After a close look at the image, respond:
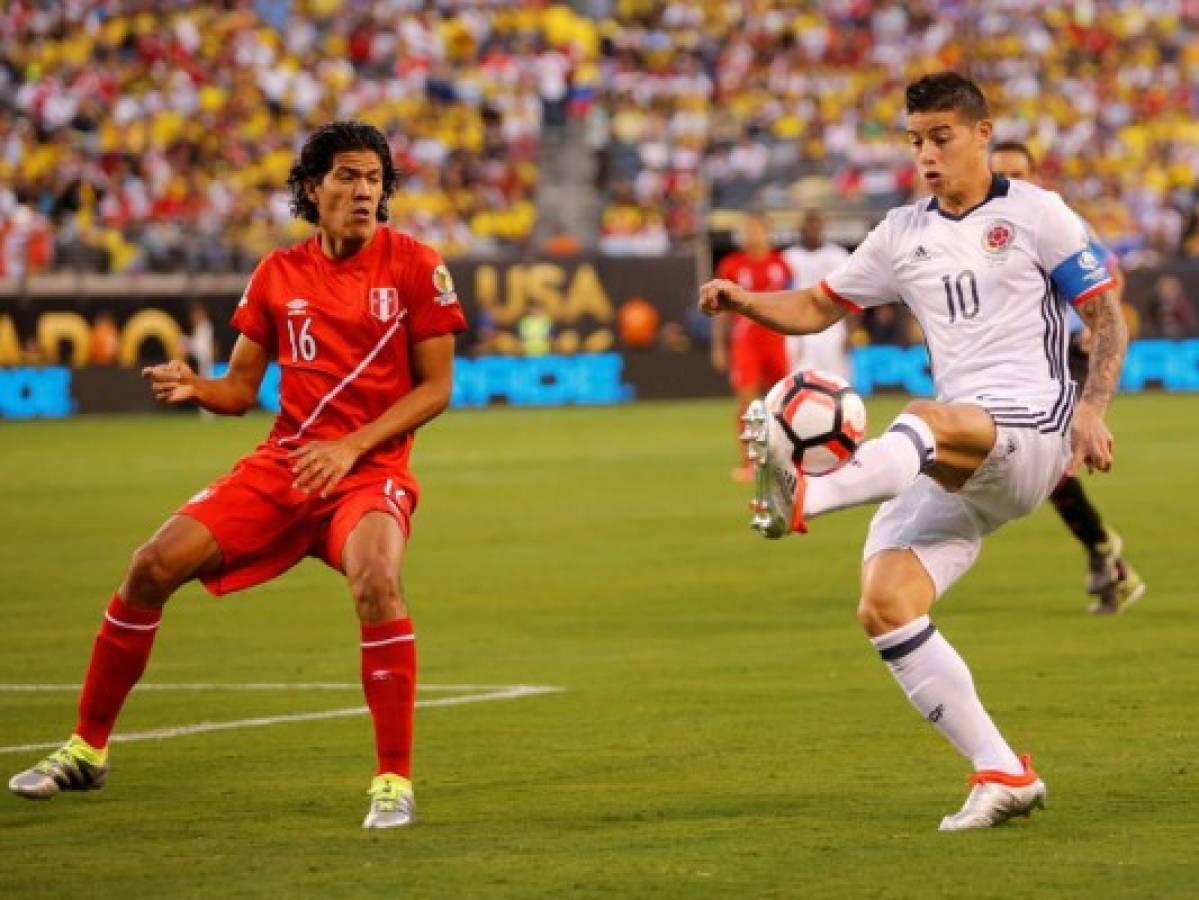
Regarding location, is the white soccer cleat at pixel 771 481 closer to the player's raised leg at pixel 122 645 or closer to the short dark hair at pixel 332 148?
the short dark hair at pixel 332 148

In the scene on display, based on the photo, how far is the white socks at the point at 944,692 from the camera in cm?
735

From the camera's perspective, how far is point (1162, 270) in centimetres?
3872

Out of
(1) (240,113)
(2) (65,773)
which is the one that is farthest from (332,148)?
(1) (240,113)

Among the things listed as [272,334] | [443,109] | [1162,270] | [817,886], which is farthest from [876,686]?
[443,109]

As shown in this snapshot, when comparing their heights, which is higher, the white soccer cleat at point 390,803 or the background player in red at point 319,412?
the background player in red at point 319,412

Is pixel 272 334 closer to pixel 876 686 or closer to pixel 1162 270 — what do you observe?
pixel 876 686

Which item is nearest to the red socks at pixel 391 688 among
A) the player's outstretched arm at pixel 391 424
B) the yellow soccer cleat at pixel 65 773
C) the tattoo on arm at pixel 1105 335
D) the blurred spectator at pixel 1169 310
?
the player's outstretched arm at pixel 391 424

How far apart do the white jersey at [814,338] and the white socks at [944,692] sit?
17.9 m

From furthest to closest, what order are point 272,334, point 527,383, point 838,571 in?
point 527,383 → point 838,571 → point 272,334

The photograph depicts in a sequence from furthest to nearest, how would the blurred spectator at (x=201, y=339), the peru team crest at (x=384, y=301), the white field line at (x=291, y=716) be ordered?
1. the blurred spectator at (x=201, y=339)
2. the white field line at (x=291, y=716)
3. the peru team crest at (x=384, y=301)

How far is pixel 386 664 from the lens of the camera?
24.9ft

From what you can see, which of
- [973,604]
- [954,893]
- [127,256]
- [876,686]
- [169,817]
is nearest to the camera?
[954,893]

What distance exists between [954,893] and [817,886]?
351 mm

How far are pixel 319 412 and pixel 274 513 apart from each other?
0.35m
